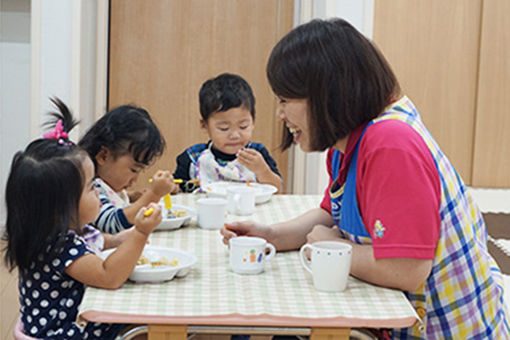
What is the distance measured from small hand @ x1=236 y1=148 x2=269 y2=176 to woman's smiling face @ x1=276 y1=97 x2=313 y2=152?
0.93 meters

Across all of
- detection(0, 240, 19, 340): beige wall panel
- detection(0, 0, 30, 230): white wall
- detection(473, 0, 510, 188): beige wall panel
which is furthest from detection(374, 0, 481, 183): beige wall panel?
detection(0, 240, 19, 340): beige wall panel

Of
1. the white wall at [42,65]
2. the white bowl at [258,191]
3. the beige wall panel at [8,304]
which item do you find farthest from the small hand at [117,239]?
the white wall at [42,65]

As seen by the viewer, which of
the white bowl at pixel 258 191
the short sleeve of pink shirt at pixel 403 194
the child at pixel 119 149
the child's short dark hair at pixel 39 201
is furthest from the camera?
the white bowl at pixel 258 191

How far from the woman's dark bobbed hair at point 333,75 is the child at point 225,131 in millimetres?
1120

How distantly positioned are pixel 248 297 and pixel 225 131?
1.45m

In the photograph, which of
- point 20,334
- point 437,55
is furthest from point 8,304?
point 437,55

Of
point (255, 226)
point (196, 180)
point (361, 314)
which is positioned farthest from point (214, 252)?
point (196, 180)

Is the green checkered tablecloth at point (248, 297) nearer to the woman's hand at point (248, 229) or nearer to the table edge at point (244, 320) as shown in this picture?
the table edge at point (244, 320)

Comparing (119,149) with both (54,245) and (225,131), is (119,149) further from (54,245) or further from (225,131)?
(225,131)

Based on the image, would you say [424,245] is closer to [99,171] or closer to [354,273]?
[354,273]

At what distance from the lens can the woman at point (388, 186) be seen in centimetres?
123

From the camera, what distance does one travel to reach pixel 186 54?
4.09 meters

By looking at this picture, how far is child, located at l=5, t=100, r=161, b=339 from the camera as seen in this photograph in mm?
1278

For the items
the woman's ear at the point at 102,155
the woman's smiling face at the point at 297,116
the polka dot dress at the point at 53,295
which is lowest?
the polka dot dress at the point at 53,295
